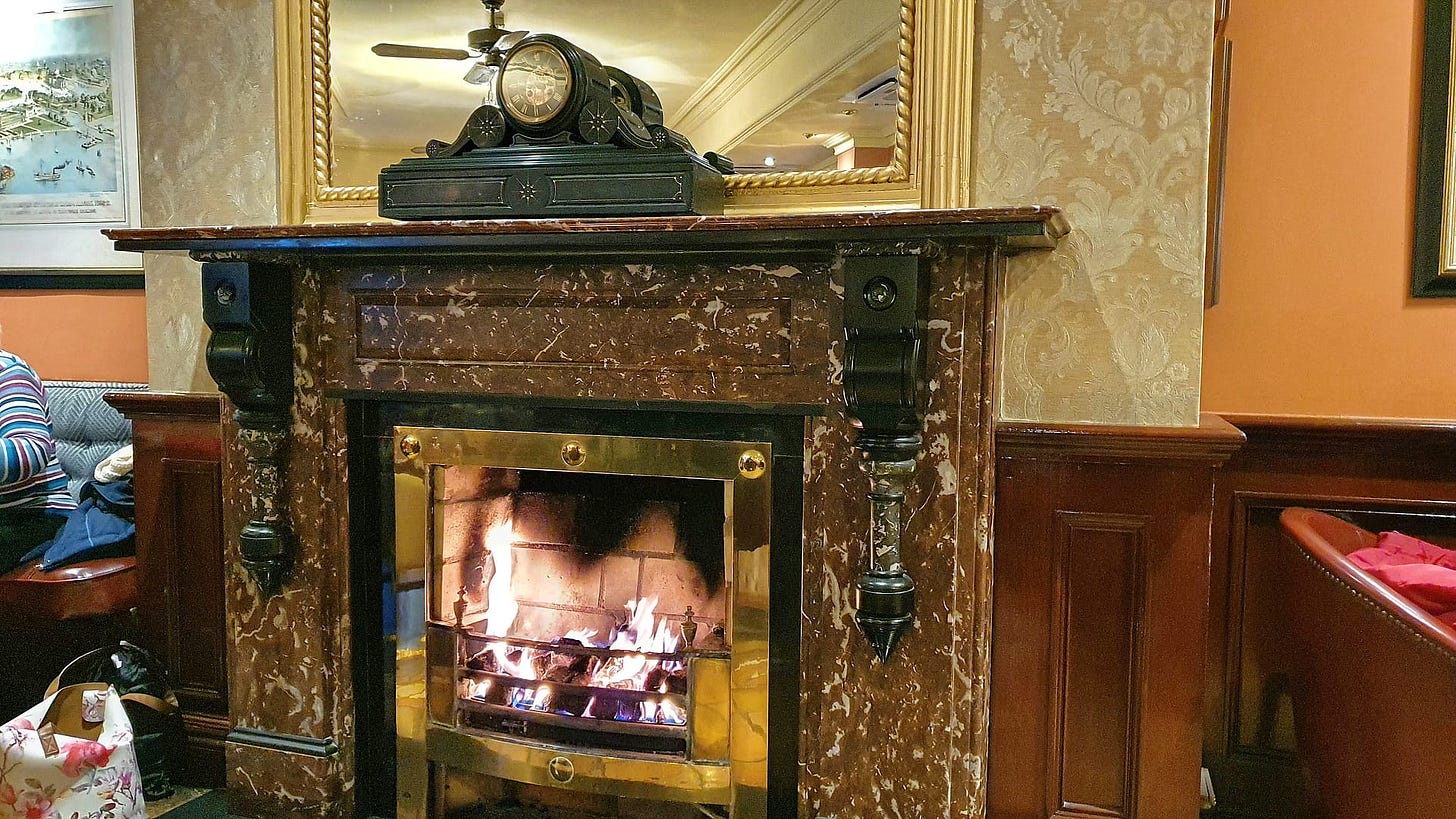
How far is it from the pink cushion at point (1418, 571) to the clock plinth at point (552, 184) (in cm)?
136

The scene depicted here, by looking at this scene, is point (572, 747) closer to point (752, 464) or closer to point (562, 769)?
point (562, 769)

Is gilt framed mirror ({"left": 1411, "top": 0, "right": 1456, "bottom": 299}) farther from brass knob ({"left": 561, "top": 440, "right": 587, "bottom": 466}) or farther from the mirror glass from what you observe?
brass knob ({"left": 561, "top": 440, "right": 587, "bottom": 466})

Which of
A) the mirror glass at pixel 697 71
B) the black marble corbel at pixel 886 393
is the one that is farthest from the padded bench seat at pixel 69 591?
the black marble corbel at pixel 886 393

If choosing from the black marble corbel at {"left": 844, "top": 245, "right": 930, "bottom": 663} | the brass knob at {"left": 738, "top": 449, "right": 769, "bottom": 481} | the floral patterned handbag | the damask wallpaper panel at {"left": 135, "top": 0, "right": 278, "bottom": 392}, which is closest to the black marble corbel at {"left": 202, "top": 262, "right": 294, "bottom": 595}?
the damask wallpaper panel at {"left": 135, "top": 0, "right": 278, "bottom": 392}

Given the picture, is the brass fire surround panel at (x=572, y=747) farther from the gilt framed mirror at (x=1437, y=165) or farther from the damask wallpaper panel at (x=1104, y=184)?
the gilt framed mirror at (x=1437, y=165)

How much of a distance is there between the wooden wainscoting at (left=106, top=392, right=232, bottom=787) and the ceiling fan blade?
0.93m

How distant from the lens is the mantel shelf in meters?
1.46

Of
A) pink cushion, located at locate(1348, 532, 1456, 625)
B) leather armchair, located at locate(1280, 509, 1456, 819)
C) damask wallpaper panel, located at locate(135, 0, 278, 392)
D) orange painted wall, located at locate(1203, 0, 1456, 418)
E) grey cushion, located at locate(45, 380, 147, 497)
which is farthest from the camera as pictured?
grey cushion, located at locate(45, 380, 147, 497)

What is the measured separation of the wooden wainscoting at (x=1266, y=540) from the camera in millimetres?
2123

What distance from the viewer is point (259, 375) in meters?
1.93

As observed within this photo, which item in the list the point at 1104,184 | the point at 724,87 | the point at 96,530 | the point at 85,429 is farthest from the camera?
the point at 85,429

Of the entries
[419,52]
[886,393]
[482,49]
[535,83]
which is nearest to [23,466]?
[419,52]

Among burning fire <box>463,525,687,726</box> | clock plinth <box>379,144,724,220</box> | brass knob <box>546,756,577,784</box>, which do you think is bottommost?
brass knob <box>546,756,577,784</box>

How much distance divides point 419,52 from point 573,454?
0.93 meters
